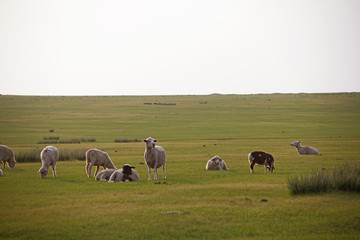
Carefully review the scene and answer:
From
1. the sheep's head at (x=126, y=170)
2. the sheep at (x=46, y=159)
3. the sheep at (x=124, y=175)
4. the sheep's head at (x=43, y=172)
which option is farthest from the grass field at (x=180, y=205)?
the sheep's head at (x=126, y=170)

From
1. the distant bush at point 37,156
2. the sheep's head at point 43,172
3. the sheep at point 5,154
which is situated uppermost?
the sheep at point 5,154

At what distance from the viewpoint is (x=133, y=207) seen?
48.5 feet

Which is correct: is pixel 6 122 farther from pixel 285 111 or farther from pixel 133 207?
pixel 133 207

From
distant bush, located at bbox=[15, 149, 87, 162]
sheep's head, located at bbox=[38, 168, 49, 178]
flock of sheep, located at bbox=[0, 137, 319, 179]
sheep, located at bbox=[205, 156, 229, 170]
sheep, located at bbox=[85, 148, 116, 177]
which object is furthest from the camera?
distant bush, located at bbox=[15, 149, 87, 162]

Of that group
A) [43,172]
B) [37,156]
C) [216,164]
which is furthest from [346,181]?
[37,156]

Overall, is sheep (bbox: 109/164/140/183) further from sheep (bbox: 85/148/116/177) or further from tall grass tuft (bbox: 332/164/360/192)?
tall grass tuft (bbox: 332/164/360/192)

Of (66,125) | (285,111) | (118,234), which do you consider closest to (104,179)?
(118,234)

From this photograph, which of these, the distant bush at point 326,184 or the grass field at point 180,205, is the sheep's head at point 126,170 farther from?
the distant bush at point 326,184

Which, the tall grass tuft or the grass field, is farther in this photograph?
the tall grass tuft

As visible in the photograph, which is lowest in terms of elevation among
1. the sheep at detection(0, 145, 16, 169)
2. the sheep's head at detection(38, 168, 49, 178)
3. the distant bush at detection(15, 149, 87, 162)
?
the distant bush at detection(15, 149, 87, 162)

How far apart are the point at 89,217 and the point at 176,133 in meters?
50.7

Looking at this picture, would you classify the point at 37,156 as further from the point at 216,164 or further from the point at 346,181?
the point at 346,181

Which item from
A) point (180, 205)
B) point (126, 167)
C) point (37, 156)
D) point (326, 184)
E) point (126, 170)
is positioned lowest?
point (37, 156)

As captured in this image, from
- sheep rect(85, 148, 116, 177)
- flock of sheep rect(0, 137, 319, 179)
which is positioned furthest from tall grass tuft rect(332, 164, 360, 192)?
sheep rect(85, 148, 116, 177)
